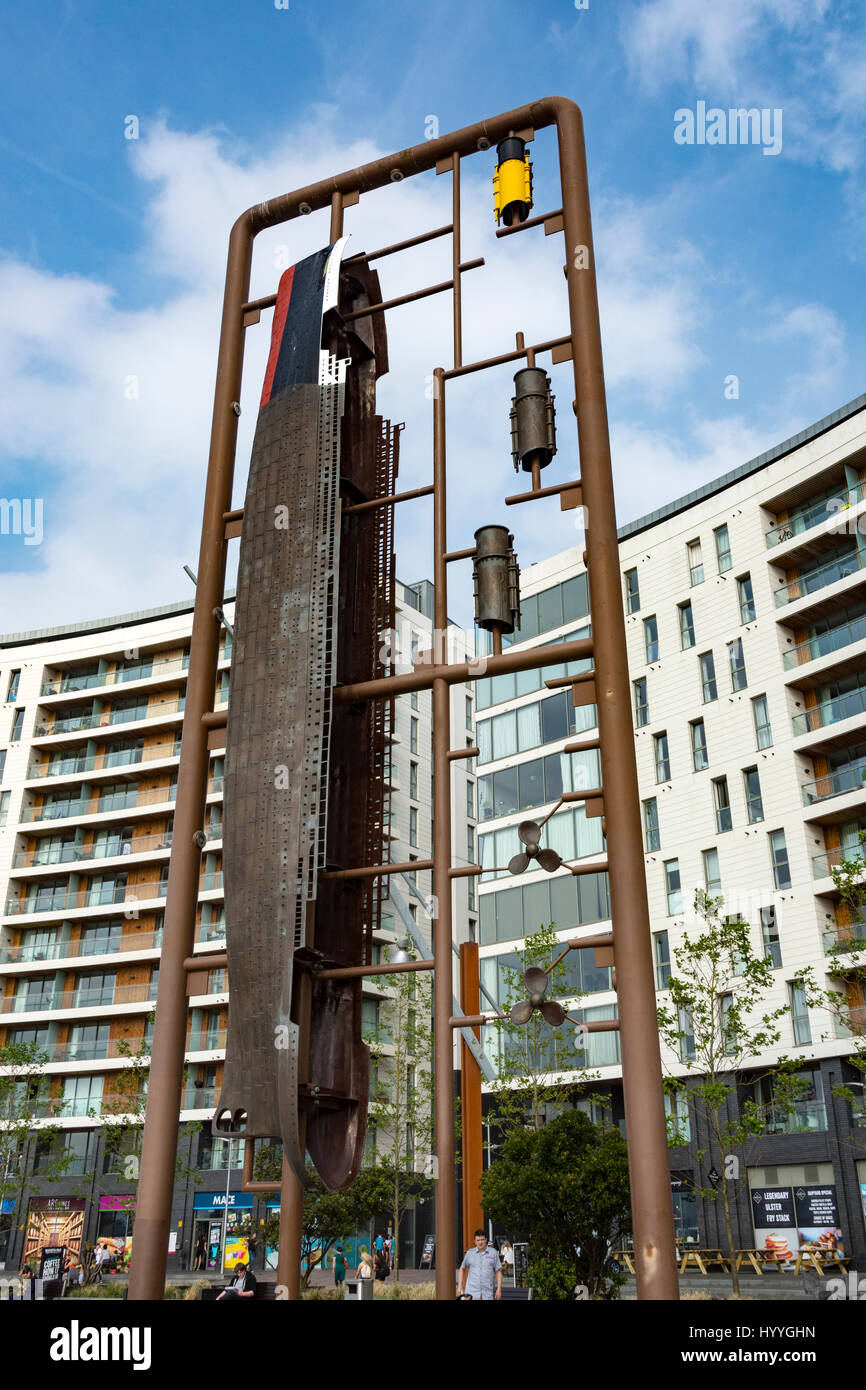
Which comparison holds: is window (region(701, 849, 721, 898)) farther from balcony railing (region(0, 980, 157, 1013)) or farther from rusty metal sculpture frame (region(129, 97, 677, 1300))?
rusty metal sculpture frame (region(129, 97, 677, 1300))

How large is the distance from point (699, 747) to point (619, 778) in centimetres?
3873

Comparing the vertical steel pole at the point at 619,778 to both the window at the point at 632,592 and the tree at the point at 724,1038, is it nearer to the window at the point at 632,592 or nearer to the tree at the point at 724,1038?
the tree at the point at 724,1038

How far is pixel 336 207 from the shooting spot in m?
11.9

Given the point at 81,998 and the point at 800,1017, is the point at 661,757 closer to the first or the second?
the point at 800,1017

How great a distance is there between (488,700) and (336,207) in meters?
41.9

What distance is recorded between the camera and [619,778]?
821 cm

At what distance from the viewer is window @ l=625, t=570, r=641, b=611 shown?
50000 mm

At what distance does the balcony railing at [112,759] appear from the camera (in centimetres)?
6019

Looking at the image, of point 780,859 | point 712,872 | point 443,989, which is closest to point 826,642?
point 780,859

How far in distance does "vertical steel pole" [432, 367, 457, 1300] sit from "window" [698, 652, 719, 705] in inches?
1480

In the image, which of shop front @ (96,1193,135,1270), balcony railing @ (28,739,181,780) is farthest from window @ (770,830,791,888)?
shop front @ (96,1193,135,1270)
